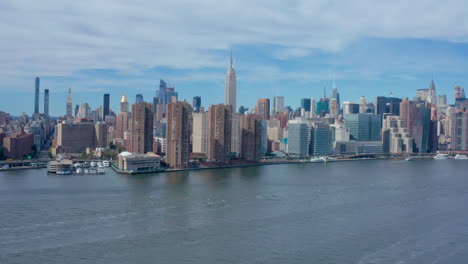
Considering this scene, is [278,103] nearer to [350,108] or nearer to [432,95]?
[350,108]

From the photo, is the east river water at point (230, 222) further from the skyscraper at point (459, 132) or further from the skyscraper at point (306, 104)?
the skyscraper at point (306, 104)

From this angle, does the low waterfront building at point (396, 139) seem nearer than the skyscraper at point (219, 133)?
No

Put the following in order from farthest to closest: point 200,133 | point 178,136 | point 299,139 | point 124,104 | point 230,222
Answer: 1. point 124,104
2. point 299,139
3. point 200,133
4. point 178,136
5. point 230,222

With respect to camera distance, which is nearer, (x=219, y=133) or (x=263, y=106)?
(x=219, y=133)

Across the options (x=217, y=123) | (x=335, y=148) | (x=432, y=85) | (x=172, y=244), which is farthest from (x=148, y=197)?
(x=432, y=85)

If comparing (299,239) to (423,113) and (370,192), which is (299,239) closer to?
(370,192)

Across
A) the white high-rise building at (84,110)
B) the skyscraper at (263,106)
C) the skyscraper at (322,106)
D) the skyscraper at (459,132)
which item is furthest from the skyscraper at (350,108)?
the white high-rise building at (84,110)

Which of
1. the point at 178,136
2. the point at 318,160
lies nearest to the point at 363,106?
the point at 318,160
